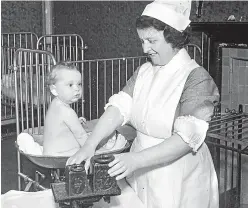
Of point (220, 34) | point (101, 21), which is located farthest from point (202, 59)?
point (101, 21)

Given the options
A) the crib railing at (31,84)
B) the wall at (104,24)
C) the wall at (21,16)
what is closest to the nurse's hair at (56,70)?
the crib railing at (31,84)

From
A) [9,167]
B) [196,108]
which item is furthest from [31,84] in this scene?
[196,108]

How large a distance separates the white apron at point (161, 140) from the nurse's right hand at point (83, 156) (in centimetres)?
32

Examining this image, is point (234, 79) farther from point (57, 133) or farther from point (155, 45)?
point (155, 45)

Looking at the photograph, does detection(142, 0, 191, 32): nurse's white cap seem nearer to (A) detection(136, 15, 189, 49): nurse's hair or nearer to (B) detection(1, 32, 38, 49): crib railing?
(A) detection(136, 15, 189, 49): nurse's hair

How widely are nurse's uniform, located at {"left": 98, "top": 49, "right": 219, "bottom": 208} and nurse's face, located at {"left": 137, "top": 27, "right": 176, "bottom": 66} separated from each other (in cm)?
6

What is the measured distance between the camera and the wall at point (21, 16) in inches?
250

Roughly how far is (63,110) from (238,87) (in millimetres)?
1916

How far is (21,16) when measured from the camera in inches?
254

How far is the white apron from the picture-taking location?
199cm

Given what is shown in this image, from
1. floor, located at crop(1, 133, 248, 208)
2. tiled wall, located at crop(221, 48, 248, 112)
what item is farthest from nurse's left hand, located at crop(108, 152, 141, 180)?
tiled wall, located at crop(221, 48, 248, 112)

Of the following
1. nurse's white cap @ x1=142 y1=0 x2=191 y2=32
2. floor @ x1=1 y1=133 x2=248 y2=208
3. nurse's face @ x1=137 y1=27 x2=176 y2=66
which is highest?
nurse's white cap @ x1=142 y1=0 x2=191 y2=32

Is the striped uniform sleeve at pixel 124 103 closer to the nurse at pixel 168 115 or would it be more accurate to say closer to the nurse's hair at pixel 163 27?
the nurse at pixel 168 115

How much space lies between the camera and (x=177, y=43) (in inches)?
77.9
